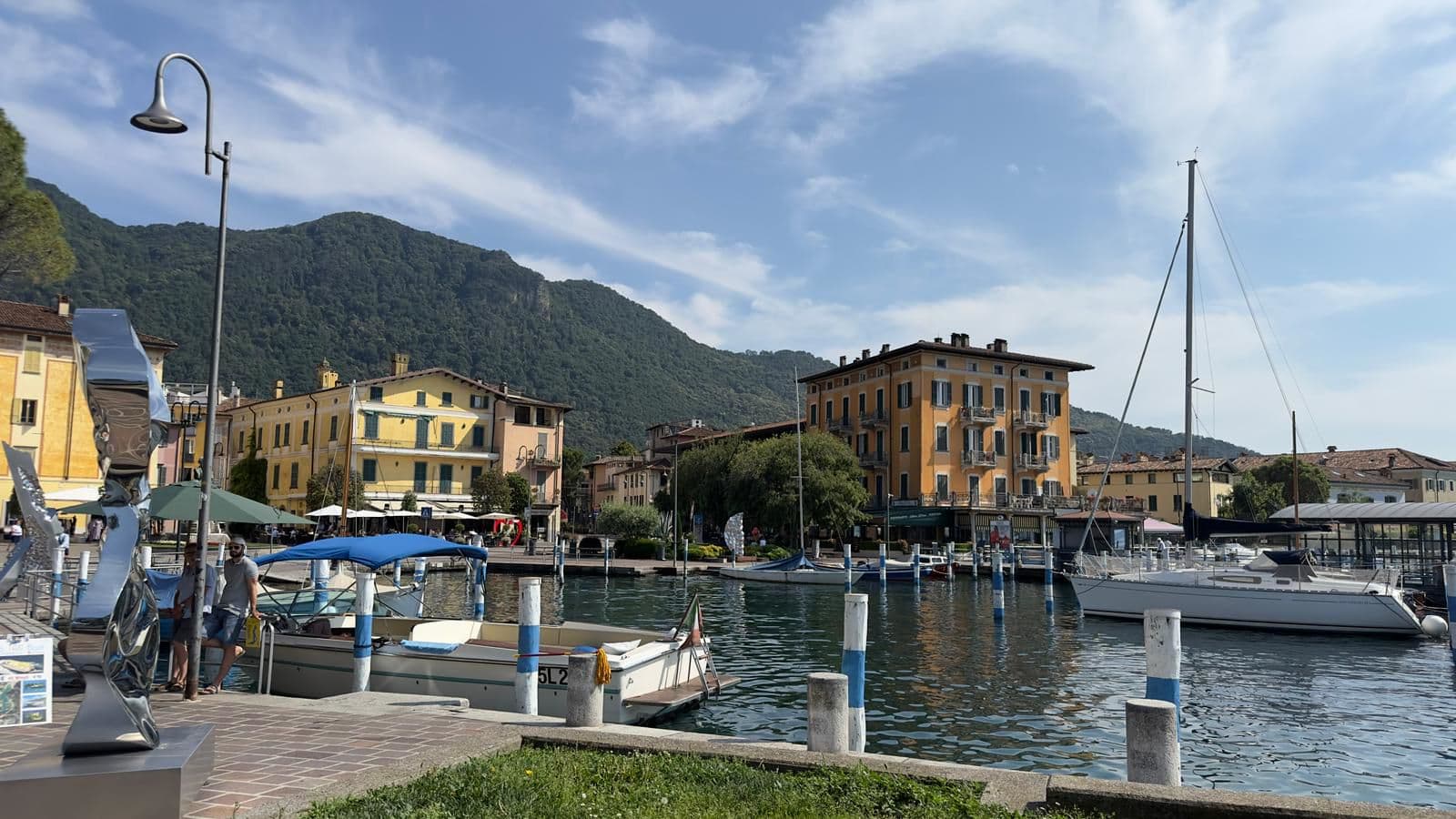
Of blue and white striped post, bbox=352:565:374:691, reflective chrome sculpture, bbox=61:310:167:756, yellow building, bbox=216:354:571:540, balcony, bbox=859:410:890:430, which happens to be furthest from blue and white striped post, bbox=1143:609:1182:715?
yellow building, bbox=216:354:571:540

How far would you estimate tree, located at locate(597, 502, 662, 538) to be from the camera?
187 feet

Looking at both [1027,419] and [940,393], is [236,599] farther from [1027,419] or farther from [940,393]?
[1027,419]

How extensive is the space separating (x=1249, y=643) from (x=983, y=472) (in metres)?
38.3

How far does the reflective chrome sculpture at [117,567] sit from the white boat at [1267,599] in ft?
88.3

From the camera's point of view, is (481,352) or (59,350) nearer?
(59,350)

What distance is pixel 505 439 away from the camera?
67.8 metres

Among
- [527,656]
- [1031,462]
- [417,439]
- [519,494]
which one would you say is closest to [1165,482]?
[1031,462]

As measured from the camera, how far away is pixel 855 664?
978 centimetres

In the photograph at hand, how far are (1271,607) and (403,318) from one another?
154m

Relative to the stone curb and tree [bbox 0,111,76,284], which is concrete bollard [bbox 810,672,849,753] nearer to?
the stone curb

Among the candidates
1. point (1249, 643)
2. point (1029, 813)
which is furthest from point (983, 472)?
point (1029, 813)

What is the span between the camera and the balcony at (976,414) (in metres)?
62.3

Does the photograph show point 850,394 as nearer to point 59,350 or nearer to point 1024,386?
point 1024,386

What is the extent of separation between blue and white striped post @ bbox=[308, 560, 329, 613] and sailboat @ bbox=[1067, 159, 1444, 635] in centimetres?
1854
